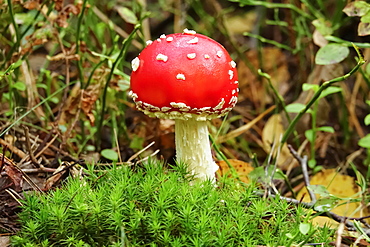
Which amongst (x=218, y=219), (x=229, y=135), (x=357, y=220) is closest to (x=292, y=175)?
(x=229, y=135)

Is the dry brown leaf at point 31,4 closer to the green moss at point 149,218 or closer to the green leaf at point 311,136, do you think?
the green moss at point 149,218

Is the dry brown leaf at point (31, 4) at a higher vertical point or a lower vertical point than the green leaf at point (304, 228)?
higher

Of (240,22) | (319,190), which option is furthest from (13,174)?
(240,22)

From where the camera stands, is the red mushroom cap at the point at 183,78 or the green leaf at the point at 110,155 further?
the green leaf at the point at 110,155

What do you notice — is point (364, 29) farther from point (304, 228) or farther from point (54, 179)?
point (54, 179)

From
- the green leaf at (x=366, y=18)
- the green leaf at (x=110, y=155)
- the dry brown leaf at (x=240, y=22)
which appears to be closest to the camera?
the green leaf at (x=366, y=18)

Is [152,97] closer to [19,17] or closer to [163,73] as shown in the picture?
[163,73]

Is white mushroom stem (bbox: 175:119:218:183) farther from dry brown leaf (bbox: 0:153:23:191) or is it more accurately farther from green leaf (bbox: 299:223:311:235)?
dry brown leaf (bbox: 0:153:23:191)

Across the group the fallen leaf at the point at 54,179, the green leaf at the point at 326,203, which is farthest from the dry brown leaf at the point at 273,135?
the fallen leaf at the point at 54,179
